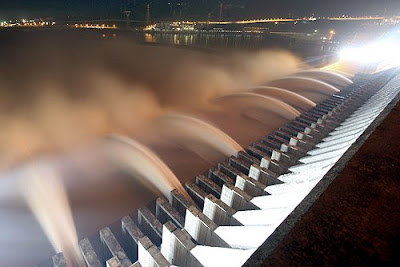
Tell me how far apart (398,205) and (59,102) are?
27.1 meters

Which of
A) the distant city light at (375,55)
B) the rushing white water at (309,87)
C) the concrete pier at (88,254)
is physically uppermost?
the distant city light at (375,55)

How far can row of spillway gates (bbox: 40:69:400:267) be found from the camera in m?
4.98

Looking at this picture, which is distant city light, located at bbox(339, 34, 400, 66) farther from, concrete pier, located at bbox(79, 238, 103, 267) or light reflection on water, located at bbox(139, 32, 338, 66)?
concrete pier, located at bbox(79, 238, 103, 267)

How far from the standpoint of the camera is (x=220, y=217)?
666 centimetres

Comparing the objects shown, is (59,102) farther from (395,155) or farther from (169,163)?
(395,155)

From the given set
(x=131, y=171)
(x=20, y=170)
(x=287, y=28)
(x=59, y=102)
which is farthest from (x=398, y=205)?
(x=287, y=28)

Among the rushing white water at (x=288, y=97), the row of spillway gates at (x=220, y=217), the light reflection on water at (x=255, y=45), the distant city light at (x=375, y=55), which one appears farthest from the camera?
the light reflection on water at (x=255, y=45)

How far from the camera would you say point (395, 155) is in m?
4.27

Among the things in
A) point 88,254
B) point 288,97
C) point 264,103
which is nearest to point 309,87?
point 288,97

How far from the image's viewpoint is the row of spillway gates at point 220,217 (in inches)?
196

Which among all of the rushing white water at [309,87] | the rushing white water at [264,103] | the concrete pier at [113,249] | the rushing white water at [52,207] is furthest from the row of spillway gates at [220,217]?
the rushing white water at [309,87]

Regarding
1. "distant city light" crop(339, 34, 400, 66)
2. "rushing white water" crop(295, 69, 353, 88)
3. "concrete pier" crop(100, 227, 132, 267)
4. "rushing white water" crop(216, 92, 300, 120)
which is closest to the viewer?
"concrete pier" crop(100, 227, 132, 267)

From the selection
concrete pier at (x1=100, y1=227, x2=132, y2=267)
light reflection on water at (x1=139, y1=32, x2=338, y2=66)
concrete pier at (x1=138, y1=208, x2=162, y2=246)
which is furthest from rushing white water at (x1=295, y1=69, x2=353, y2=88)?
concrete pier at (x1=100, y1=227, x2=132, y2=267)

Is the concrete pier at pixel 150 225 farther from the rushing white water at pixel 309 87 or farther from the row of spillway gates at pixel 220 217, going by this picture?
the rushing white water at pixel 309 87
